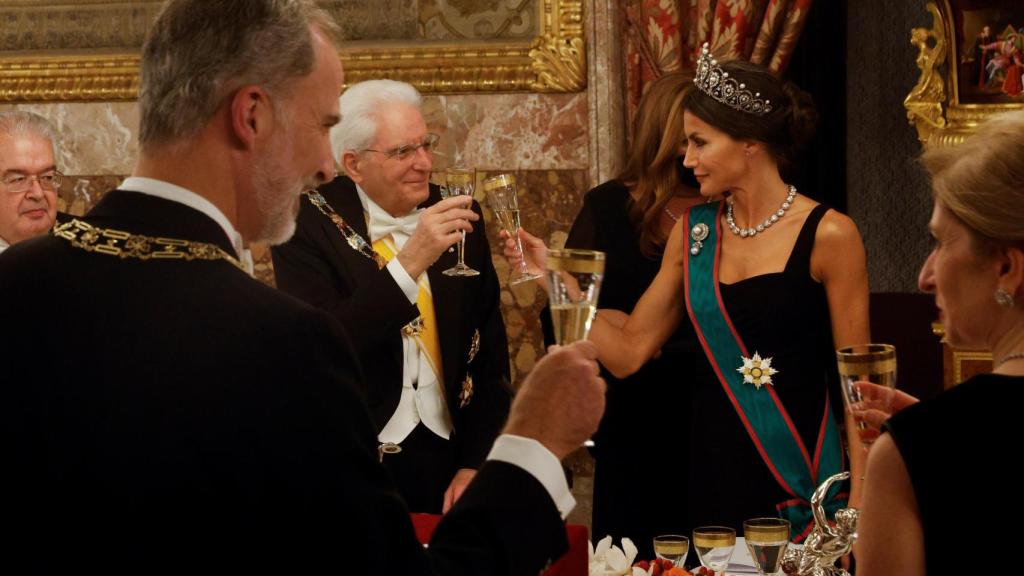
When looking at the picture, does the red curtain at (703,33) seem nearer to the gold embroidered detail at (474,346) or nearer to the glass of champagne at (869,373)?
the gold embroidered detail at (474,346)

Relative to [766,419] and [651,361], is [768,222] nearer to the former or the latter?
[766,419]

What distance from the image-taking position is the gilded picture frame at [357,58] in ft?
15.4

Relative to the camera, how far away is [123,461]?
1.31 metres

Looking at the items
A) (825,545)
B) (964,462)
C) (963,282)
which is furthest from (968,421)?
(825,545)

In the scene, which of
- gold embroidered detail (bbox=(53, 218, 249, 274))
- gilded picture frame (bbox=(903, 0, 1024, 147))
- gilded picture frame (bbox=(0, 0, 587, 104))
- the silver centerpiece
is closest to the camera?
gold embroidered detail (bbox=(53, 218, 249, 274))

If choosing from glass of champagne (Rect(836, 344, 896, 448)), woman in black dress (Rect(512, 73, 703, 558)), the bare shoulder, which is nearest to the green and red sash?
the bare shoulder

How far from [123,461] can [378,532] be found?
283mm

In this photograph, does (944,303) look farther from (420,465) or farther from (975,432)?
(420,465)

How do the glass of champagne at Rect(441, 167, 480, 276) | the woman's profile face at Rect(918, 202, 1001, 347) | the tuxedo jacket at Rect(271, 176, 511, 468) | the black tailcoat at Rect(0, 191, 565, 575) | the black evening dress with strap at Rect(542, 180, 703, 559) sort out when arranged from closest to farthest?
the black tailcoat at Rect(0, 191, 565, 575) → the woman's profile face at Rect(918, 202, 1001, 347) → the tuxedo jacket at Rect(271, 176, 511, 468) → the glass of champagne at Rect(441, 167, 480, 276) → the black evening dress with strap at Rect(542, 180, 703, 559)

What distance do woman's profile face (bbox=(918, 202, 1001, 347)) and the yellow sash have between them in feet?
5.35

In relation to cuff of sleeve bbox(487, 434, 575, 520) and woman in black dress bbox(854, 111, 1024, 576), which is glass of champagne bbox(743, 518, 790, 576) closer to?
woman in black dress bbox(854, 111, 1024, 576)

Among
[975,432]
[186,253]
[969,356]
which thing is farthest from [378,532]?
[969,356]

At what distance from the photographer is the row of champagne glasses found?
89.0 inches

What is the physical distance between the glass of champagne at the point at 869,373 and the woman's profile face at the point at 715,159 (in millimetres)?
1327
